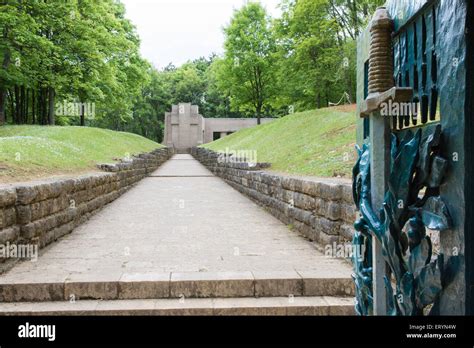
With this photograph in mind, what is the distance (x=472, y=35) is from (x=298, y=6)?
88.8 ft

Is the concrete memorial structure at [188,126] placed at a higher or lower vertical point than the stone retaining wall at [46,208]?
higher

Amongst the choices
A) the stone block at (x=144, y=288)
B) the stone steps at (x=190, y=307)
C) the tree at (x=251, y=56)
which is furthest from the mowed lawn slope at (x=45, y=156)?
the tree at (x=251, y=56)

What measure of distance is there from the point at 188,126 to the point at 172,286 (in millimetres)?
49045

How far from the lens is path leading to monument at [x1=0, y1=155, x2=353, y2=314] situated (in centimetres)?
445

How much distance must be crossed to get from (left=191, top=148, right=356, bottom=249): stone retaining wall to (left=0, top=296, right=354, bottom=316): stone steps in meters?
1.17

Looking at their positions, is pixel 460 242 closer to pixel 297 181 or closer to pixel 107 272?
pixel 107 272

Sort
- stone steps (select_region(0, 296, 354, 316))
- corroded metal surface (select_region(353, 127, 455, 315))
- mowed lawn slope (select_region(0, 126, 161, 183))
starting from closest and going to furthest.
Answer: corroded metal surface (select_region(353, 127, 455, 315)) < stone steps (select_region(0, 296, 354, 316)) < mowed lawn slope (select_region(0, 126, 161, 183))

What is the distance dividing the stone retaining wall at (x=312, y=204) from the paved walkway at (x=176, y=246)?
0.24 meters

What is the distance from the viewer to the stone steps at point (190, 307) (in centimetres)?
420

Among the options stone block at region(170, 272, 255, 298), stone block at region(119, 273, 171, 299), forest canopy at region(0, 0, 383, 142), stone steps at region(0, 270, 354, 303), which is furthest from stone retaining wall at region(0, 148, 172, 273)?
forest canopy at region(0, 0, 383, 142)

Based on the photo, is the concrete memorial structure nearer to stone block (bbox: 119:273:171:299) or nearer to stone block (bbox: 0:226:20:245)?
stone block (bbox: 0:226:20:245)

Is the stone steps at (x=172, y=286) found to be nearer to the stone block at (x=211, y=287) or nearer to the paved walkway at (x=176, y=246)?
the stone block at (x=211, y=287)

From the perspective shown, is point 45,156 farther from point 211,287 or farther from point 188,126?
point 188,126

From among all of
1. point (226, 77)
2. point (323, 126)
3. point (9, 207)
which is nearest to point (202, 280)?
point (9, 207)
